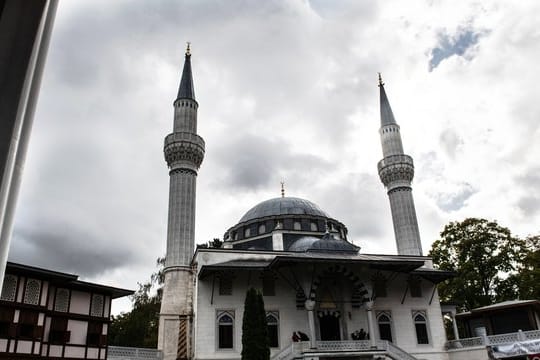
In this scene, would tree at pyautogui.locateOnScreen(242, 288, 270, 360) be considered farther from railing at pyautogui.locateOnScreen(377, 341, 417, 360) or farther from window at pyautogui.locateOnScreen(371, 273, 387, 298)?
window at pyautogui.locateOnScreen(371, 273, 387, 298)

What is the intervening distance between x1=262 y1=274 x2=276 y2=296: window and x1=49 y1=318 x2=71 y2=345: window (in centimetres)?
887

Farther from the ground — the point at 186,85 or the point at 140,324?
the point at 186,85

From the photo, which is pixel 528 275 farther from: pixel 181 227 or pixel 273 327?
pixel 181 227

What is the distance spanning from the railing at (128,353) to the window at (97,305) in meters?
3.56

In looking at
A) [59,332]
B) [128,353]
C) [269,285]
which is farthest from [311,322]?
[59,332]

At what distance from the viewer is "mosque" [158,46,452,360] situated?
19625 millimetres

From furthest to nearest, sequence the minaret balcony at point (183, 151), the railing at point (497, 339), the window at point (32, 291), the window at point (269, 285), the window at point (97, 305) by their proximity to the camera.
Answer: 1. the minaret balcony at point (183, 151)
2. the window at point (269, 285)
3. the railing at point (497, 339)
4. the window at point (97, 305)
5. the window at point (32, 291)

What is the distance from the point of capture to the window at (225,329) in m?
19.8

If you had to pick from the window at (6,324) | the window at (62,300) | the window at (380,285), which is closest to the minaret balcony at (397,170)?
the window at (380,285)

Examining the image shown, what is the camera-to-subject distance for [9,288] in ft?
44.1

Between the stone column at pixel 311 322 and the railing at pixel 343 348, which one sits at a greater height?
the stone column at pixel 311 322

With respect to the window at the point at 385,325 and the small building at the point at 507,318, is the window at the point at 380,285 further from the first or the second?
the small building at the point at 507,318

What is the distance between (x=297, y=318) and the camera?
21.0 metres

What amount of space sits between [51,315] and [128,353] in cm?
590
